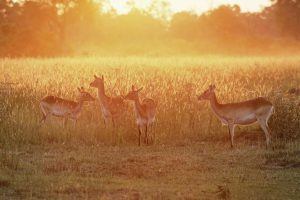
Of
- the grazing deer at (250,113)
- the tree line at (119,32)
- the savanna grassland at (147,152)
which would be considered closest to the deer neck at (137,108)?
the savanna grassland at (147,152)

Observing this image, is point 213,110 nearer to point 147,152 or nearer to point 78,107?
point 147,152

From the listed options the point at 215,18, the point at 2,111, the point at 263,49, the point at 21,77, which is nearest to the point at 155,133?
the point at 2,111

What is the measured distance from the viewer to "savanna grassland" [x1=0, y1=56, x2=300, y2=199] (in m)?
8.92

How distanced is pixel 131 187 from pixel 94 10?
51769 mm

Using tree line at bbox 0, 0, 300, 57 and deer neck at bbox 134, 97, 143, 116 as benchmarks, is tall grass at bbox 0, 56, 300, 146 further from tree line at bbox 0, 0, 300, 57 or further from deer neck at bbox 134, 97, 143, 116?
tree line at bbox 0, 0, 300, 57

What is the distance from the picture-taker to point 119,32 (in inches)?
3000

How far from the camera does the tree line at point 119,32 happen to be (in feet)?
154

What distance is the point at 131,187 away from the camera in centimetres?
896

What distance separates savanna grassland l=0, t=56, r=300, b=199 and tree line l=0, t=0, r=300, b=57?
29.2 m

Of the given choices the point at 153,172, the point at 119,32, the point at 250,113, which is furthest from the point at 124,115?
the point at 119,32

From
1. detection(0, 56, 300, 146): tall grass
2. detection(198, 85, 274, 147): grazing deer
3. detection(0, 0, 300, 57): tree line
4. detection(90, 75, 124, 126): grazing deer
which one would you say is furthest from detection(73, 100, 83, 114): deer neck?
detection(0, 0, 300, 57): tree line

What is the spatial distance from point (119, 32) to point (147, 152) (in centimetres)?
6522

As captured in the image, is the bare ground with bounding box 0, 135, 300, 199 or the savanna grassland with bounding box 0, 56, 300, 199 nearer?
the bare ground with bounding box 0, 135, 300, 199

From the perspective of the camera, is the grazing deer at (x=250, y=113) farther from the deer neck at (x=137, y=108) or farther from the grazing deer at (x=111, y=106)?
the grazing deer at (x=111, y=106)
